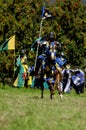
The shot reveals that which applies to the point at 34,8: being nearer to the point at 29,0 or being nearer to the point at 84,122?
the point at 29,0

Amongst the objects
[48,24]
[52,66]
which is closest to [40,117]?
[52,66]

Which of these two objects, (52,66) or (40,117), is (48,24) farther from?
(40,117)

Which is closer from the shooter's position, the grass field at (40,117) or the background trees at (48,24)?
the grass field at (40,117)

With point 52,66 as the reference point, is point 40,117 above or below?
above

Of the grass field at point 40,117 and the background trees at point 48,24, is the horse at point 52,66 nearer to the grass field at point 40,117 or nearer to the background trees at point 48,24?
the grass field at point 40,117

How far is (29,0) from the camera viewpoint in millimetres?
36906

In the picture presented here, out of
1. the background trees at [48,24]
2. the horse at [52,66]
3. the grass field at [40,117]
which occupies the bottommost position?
the background trees at [48,24]

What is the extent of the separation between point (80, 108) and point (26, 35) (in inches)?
883

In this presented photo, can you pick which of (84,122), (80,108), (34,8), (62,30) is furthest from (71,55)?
(84,122)

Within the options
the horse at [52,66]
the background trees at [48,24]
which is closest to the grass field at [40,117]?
the horse at [52,66]

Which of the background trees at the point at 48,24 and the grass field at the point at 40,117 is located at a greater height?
the grass field at the point at 40,117

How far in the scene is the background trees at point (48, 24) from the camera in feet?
115

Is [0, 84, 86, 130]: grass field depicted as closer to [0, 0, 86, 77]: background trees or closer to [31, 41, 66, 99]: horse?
[31, 41, 66, 99]: horse

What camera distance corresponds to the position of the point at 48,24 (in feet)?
125
